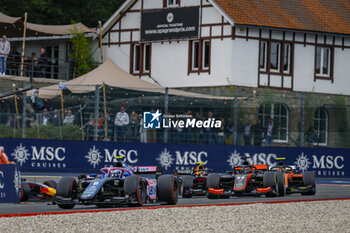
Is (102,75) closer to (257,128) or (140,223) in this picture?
(257,128)

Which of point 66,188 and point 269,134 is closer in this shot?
point 66,188

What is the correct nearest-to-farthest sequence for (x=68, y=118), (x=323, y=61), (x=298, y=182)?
1. (x=298, y=182)
2. (x=68, y=118)
3. (x=323, y=61)

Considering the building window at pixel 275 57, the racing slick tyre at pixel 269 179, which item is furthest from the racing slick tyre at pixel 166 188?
the building window at pixel 275 57

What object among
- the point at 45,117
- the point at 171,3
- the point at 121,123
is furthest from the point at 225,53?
the point at 45,117

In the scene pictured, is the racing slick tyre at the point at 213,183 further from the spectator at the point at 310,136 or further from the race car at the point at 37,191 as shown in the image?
the spectator at the point at 310,136

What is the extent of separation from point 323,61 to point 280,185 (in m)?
23.4

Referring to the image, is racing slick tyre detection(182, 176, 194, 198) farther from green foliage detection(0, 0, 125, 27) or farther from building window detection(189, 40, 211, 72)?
green foliage detection(0, 0, 125, 27)

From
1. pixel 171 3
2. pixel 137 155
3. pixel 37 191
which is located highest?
pixel 171 3

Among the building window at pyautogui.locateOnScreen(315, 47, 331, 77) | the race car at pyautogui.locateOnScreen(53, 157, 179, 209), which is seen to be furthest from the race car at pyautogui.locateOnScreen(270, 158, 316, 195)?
the building window at pyautogui.locateOnScreen(315, 47, 331, 77)

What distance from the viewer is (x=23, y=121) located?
28938 mm

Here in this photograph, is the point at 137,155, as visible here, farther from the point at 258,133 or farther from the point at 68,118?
the point at 258,133

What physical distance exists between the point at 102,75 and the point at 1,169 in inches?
770

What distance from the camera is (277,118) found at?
1235 inches

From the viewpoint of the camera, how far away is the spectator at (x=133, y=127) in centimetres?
2988
